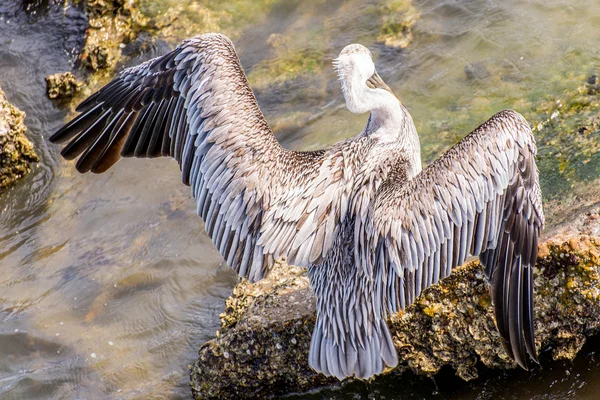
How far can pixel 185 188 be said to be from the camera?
667 centimetres

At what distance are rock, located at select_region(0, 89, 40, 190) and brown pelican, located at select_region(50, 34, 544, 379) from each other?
63.0 inches

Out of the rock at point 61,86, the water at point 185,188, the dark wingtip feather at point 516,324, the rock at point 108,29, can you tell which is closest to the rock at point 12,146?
the water at point 185,188

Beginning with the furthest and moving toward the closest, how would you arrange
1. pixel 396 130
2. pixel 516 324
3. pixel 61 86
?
pixel 61 86 → pixel 396 130 → pixel 516 324

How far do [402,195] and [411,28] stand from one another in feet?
12.8

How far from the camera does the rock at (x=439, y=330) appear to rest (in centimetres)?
411

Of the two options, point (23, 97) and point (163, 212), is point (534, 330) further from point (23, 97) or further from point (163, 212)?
point (23, 97)

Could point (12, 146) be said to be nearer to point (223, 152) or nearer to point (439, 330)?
point (223, 152)

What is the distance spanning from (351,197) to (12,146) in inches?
144

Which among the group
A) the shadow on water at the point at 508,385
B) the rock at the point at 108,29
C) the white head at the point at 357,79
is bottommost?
the shadow on water at the point at 508,385

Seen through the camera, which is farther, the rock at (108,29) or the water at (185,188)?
the rock at (108,29)

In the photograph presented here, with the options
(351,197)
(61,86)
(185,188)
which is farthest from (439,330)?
(61,86)

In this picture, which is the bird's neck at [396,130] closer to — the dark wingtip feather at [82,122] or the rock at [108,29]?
the dark wingtip feather at [82,122]

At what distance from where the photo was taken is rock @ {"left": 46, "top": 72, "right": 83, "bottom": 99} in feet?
24.5

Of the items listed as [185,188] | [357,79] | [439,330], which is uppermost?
[357,79]
